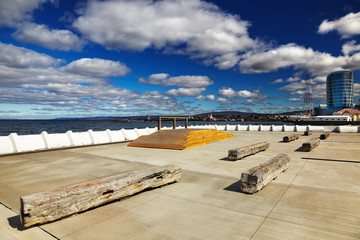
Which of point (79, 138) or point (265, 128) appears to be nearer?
point (79, 138)

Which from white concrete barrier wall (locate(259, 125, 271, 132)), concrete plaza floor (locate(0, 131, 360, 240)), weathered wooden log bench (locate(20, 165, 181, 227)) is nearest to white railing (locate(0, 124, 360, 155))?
concrete plaza floor (locate(0, 131, 360, 240))

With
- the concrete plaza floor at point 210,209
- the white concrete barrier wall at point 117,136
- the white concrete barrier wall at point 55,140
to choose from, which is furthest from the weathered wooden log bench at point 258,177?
the white concrete barrier wall at point 117,136

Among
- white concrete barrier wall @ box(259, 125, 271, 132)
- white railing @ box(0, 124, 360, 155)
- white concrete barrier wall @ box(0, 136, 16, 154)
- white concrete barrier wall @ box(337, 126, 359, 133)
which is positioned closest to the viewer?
white concrete barrier wall @ box(0, 136, 16, 154)

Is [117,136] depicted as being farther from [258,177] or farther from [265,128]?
[265,128]

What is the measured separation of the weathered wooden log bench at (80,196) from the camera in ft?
12.9

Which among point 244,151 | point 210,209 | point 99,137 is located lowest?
point 210,209

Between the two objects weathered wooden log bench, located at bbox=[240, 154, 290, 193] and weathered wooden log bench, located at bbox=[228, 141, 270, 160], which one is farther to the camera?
weathered wooden log bench, located at bbox=[228, 141, 270, 160]

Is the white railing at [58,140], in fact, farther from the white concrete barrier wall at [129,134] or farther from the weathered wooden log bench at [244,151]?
the weathered wooden log bench at [244,151]

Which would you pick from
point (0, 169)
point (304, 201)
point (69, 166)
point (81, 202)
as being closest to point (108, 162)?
point (69, 166)

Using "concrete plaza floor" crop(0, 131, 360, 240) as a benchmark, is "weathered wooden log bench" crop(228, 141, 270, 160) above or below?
above

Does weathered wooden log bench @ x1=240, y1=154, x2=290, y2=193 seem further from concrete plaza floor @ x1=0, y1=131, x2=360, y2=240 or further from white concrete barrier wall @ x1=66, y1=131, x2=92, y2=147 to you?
white concrete barrier wall @ x1=66, y1=131, x2=92, y2=147

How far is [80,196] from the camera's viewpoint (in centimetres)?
453

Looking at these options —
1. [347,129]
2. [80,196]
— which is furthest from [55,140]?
[347,129]

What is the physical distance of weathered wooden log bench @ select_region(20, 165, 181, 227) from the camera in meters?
3.93
